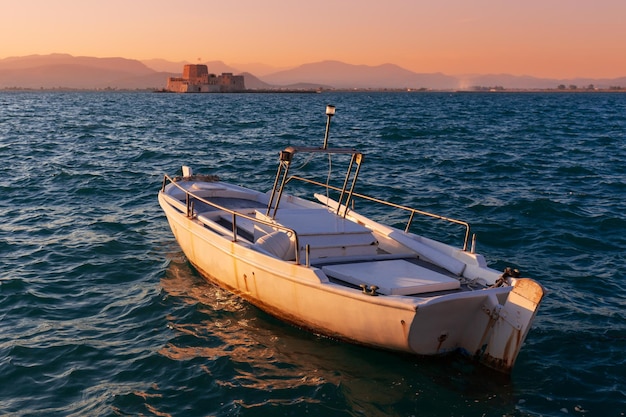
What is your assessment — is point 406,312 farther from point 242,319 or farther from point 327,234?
point 242,319

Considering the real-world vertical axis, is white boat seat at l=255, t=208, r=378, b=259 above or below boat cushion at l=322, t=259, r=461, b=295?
above

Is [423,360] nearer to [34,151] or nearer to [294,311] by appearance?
[294,311]

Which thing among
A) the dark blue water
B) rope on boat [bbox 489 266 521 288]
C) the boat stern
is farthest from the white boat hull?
rope on boat [bbox 489 266 521 288]

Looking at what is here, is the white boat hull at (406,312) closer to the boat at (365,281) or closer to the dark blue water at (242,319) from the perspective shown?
the boat at (365,281)

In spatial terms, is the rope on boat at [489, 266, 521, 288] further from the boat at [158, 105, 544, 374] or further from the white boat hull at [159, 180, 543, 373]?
the white boat hull at [159, 180, 543, 373]

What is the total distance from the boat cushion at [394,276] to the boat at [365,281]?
0.02 meters

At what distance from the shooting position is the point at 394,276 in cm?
924

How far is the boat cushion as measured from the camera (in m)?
8.71

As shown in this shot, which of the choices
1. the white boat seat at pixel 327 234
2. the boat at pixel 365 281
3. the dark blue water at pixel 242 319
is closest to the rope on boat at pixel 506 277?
the boat at pixel 365 281

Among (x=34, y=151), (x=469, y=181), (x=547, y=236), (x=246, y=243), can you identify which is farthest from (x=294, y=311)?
(x=34, y=151)

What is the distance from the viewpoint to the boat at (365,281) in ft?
26.2

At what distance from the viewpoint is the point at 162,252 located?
14023 millimetres

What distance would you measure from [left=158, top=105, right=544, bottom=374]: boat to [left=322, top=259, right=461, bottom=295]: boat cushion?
0.05ft

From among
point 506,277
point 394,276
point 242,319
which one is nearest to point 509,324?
point 506,277
